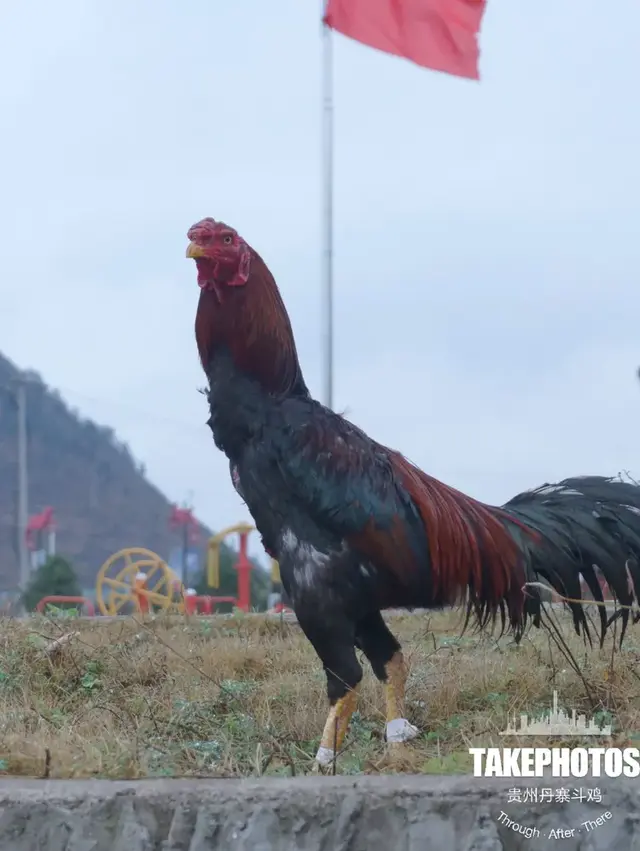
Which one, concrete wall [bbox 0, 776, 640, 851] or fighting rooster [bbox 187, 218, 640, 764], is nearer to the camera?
concrete wall [bbox 0, 776, 640, 851]

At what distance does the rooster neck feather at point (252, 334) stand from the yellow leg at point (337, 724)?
3.78 ft

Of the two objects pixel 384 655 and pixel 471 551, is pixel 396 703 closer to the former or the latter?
pixel 384 655

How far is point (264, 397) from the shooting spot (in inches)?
145

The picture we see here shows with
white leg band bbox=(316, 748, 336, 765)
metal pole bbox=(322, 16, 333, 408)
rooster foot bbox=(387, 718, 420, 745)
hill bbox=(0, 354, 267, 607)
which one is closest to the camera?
white leg band bbox=(316, 748, 336, 765)

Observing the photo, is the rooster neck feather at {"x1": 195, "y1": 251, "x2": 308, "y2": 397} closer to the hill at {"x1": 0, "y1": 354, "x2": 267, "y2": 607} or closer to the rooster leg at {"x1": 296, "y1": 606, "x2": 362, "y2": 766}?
the rooster leg at {"x1": 296, "y1": 606, "x2": 362, "y2": 766}

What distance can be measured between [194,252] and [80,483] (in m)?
42.7

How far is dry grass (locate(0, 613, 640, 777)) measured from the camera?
9.95 ft

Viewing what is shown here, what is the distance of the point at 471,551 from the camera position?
3.70m

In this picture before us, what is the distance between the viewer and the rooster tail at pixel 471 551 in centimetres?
366

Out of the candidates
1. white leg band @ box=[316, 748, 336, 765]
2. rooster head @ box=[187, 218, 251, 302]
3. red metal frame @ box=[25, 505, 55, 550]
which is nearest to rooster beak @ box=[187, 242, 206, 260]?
rooster head @ box=[187, 218, 251, 302]

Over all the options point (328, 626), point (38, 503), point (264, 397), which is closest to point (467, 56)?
point (264, 397)

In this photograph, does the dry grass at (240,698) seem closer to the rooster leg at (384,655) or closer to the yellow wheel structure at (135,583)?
the rooster leg at (384,655)

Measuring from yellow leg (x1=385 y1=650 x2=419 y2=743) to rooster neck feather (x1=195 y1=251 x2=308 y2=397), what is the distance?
114cm

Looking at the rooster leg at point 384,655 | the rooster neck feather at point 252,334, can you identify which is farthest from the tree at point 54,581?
the rooster neck feather at point 252,334
